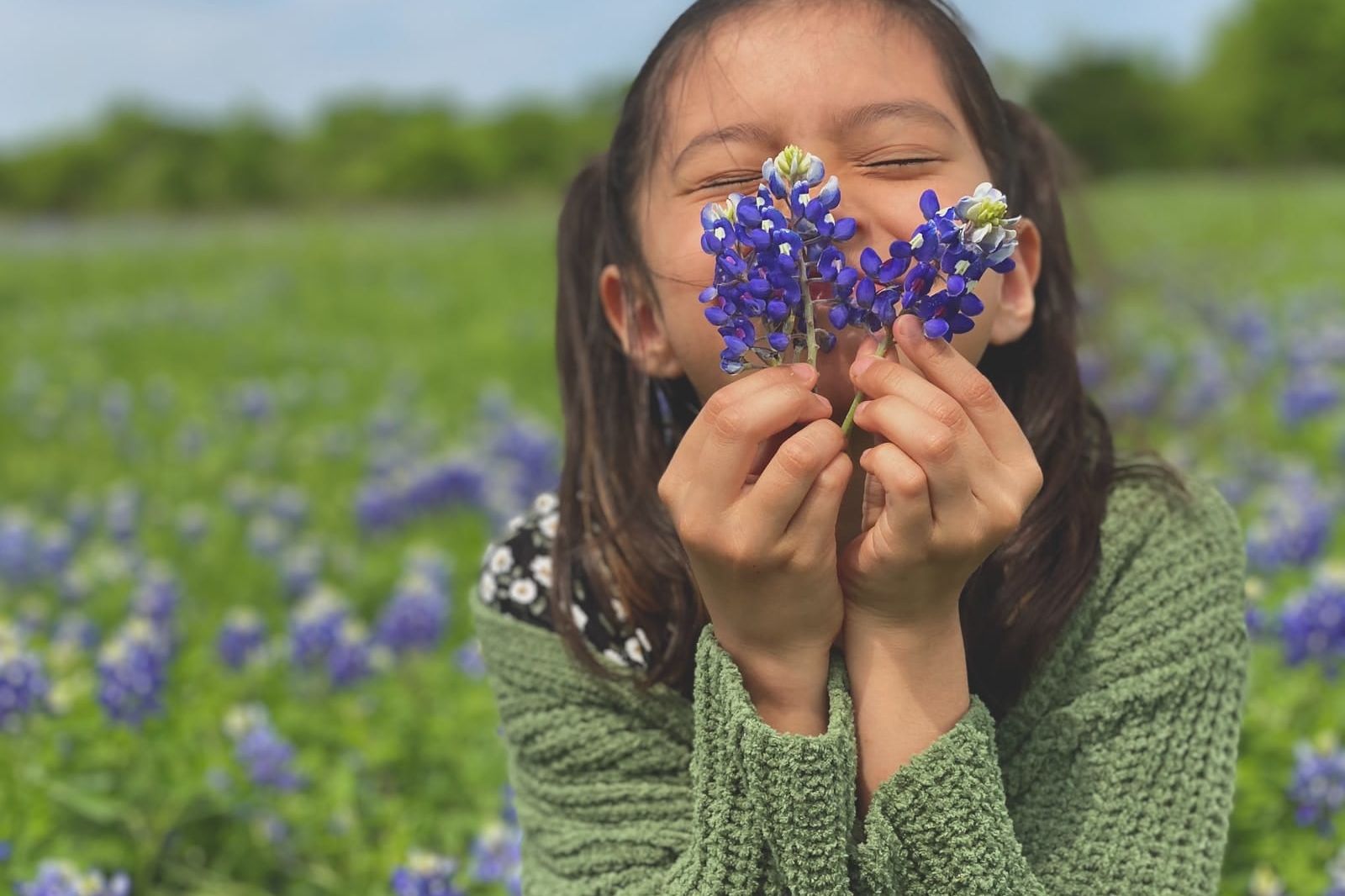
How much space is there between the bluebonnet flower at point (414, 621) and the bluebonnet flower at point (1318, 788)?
2.02m

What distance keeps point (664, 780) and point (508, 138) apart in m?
61.6

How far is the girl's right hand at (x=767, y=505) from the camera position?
1354 millimetres

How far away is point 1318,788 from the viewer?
2490 mm

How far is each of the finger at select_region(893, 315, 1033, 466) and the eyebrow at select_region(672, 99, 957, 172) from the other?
0.33 metres

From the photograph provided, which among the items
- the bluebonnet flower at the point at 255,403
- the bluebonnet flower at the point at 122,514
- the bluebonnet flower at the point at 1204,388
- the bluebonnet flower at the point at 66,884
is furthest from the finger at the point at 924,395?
the bluebonnet flower at the point at 255,403

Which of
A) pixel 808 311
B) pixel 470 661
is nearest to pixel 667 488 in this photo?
pixel 808 311

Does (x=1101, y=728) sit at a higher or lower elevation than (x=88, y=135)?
lower

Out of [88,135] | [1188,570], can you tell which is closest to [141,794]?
[1188,570]

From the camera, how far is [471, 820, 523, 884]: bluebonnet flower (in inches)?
95.6

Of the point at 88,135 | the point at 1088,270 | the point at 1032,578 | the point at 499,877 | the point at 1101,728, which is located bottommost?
the point at 499,877

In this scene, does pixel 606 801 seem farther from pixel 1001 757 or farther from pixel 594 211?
pixel 594 211

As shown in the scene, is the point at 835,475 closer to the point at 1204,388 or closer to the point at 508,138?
the point at 1204,388

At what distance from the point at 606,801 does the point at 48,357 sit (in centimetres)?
875

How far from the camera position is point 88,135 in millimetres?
64812
